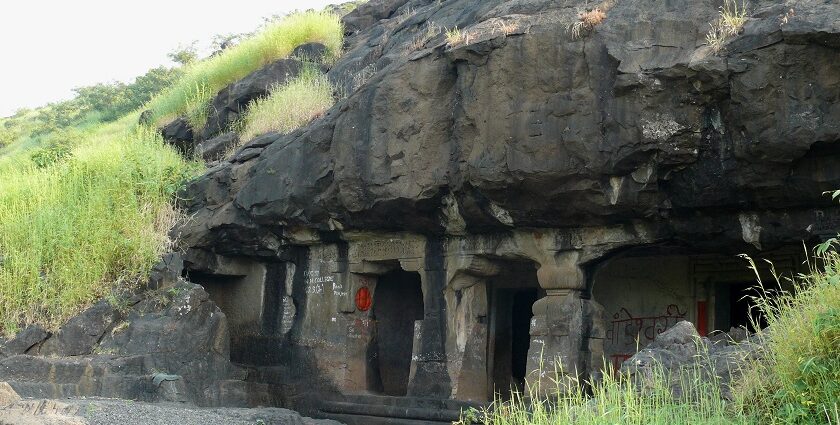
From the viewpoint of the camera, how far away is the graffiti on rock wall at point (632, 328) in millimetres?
11953

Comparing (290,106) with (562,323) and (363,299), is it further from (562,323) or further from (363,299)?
(562,323)

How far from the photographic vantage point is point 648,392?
6777 millimetres

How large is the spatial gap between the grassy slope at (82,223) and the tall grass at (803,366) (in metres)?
8.47

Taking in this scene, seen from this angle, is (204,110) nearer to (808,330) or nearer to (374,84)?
(374,84)

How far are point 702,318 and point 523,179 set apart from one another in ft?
11.0

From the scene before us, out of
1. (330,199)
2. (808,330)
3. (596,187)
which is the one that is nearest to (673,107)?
(596,187)

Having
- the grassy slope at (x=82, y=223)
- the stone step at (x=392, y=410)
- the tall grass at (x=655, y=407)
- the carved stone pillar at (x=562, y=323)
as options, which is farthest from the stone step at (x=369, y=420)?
the tall grass at (x=655, y=407)

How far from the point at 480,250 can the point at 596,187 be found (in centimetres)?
203

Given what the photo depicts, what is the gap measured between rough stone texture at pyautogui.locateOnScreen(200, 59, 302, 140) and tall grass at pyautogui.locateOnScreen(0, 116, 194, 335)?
1.26 meters

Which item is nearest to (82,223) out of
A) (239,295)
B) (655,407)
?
(239,295)

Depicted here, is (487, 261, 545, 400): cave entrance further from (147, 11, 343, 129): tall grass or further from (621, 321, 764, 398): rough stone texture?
(147, 11, 343, 129): tall grass

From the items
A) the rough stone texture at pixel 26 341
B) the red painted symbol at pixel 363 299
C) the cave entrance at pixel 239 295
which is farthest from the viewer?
the cave entrance at pixel 239 295

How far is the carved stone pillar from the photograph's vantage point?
10367 millimetres

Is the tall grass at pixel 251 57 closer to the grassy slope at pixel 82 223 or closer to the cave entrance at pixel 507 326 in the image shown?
the grassy slope at pixel 82 223
